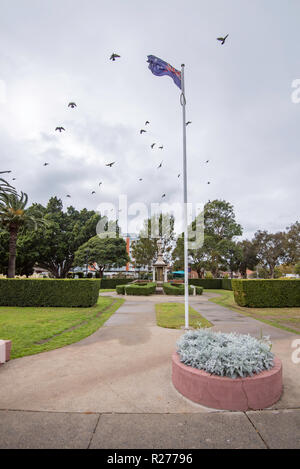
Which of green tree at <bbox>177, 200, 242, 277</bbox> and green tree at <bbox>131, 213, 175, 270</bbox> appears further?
green tree at <bbox>131, 213, 175, 270</bbox>

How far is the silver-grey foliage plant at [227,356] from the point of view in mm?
3098

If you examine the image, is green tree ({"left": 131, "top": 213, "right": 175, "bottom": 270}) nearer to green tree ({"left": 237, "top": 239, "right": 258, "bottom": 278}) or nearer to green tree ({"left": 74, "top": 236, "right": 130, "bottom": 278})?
green tree ({"left": 74, "top": 236, "right": 130, "bottom": 278})

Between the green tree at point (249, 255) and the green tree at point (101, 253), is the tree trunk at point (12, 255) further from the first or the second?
the green tree at point (249, 255)

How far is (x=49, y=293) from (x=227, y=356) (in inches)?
483

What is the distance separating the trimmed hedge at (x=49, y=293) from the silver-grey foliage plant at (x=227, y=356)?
1016 centimetres

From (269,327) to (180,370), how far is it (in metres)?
5.98

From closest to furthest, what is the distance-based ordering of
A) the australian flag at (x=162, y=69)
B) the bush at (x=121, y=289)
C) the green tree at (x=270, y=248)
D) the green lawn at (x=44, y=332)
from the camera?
the green lawn at (x=44, y=332) → the australian flag at (x=162, y=69) → the bush at (x=121, y=289) → the green tree at (x=270, y=248)

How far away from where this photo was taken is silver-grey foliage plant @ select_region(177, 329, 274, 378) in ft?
10.2

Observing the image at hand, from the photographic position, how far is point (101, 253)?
31.8 metres

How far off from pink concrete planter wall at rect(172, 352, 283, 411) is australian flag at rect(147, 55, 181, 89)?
28.7ft

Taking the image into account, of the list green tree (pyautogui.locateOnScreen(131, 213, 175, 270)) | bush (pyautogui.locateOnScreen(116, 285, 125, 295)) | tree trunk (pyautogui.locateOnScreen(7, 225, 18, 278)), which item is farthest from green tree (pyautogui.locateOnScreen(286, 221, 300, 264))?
tree trunk (pyautogui.locateOnScreen(7, 225, 18, 278))

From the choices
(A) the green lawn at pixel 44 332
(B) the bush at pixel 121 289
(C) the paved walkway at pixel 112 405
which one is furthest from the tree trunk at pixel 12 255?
(C) the paved walkway at pixel 112 405

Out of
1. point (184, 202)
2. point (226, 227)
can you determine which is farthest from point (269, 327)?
point (226, 227)

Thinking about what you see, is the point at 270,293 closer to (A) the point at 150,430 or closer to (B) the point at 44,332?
(B) the point at 44,332
